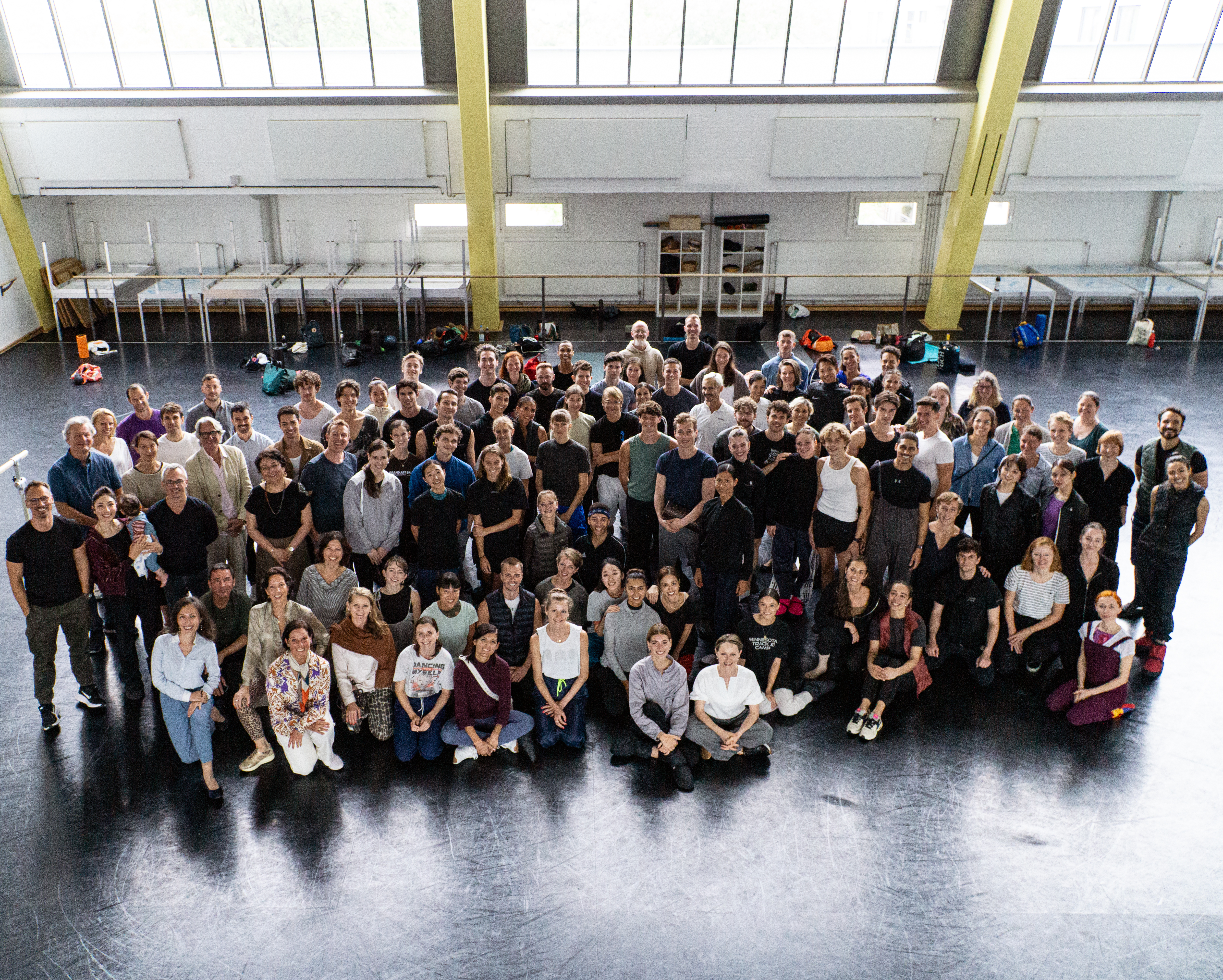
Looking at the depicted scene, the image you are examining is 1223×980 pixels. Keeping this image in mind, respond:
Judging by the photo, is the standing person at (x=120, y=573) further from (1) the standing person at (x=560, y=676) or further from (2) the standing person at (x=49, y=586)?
(1) the standing person at (x=560, y=676)

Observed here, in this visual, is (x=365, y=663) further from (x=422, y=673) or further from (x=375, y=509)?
(x=375, y=509)

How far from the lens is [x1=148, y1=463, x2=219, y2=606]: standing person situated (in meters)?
6.13

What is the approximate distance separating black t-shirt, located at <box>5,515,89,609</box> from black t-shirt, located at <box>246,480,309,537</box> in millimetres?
1063

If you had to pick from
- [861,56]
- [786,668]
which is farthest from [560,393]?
[861,56]

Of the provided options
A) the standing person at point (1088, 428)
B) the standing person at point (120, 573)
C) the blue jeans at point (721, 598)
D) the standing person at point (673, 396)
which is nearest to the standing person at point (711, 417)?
the standing person at point (673, 396)

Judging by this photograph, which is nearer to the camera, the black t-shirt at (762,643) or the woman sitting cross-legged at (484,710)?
→ the woman sitting cross-legged at (484,710)

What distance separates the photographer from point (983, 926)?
4.81 meters

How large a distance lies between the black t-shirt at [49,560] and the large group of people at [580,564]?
0.02 metres

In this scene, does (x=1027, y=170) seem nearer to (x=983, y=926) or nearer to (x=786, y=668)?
(x=786, y=668)

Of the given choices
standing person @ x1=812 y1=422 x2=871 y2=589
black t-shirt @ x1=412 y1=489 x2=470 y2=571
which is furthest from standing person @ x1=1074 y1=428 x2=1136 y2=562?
black t-shirt @ x1=412 y1=489 x2=470 y2=571

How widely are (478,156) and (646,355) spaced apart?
732cm

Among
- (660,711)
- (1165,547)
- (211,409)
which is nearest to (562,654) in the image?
(660,711)

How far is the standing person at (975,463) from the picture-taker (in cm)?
711

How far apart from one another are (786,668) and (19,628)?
18.7 ft
